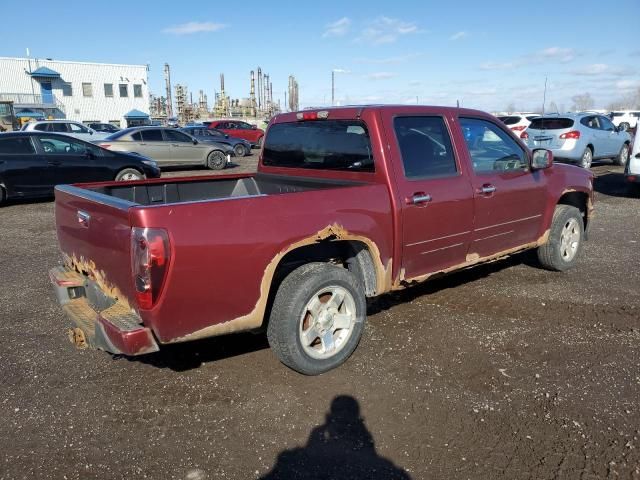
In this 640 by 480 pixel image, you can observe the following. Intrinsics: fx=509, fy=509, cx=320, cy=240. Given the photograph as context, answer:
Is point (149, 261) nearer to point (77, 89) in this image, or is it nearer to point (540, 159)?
point (540, 159)

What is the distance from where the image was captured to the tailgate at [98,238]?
9.25 feet

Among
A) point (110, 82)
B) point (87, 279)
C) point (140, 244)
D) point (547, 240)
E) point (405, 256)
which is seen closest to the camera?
point (140, 244)

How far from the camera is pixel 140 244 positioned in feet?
8.70

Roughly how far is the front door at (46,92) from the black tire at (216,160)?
39884 millimetres

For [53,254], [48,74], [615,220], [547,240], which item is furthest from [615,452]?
[48,74]

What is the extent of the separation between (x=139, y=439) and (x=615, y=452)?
2.56 m

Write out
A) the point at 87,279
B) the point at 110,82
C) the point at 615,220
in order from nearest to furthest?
the point at 87,279
the point at 615,220
the point at 110,82

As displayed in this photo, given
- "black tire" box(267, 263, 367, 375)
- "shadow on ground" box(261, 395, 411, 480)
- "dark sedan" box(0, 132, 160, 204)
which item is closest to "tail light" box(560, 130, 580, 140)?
"dark sedan" box(0, 132, 160, 204)

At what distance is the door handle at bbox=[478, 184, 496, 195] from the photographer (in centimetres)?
430

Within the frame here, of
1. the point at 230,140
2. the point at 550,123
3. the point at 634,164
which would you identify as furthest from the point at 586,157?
the point at 230,140

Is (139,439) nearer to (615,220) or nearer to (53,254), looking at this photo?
(53,254)

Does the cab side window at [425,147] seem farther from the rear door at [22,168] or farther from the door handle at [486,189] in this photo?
the rear door at [22,168]

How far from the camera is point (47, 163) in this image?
10.3m

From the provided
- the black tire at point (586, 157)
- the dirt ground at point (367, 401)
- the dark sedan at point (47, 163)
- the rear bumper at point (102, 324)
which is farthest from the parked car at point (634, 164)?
the rear bumper at point (102, 324)
